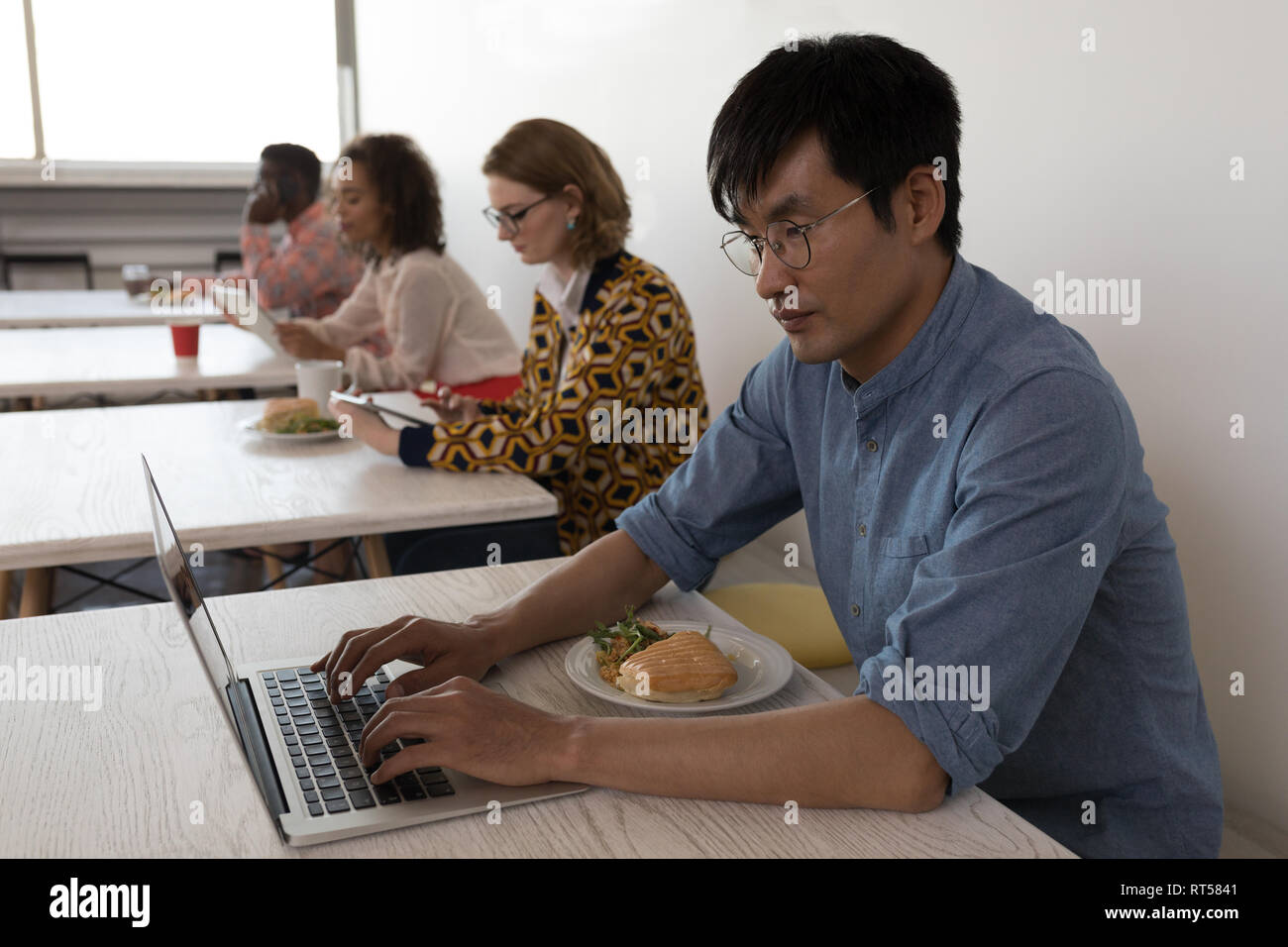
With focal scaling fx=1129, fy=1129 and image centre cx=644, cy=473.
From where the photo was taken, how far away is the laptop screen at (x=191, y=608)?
82cm

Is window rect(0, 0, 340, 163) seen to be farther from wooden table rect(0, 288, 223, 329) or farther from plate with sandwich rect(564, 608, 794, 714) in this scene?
plate with sandwich rect(564, 608, 794, 714)

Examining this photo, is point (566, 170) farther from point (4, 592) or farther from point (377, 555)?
point (4, 592)

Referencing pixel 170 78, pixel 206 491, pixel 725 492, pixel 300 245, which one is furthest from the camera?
pixel 170 78

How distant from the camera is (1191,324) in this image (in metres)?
1.52

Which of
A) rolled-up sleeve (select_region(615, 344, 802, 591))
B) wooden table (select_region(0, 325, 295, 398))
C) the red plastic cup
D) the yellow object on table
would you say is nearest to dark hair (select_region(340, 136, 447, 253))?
wooden table (select_region(0, 325, 295, 398))

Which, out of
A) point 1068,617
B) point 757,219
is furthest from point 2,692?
point 1068,617

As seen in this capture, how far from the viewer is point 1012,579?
35.4 inches

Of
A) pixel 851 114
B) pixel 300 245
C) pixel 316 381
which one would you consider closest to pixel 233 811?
pixel 851 114

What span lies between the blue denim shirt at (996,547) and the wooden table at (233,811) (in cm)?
8

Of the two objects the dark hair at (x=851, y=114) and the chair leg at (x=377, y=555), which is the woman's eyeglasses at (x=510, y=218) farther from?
the dark hair at (x=851, y=114)

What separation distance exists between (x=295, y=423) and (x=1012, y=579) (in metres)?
1.57

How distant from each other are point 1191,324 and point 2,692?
1478mm

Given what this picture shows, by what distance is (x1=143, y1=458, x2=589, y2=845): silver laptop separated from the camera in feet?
2.72
